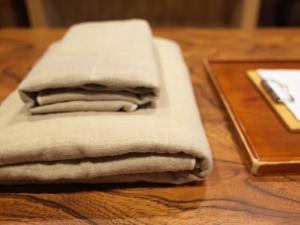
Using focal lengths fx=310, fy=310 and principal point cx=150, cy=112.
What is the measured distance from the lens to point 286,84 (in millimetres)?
552

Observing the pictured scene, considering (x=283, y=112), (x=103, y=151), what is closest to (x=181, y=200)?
(x=103, y=151)

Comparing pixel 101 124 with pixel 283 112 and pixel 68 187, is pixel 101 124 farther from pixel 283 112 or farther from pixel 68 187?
pixel 283 112

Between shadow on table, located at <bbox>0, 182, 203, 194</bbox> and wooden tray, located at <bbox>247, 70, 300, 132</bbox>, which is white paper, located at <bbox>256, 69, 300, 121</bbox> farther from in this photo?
shadow on table, located at <bbox>0, 182, 203, 194</bbox>

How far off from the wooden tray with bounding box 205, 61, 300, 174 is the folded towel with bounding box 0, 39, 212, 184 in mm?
85

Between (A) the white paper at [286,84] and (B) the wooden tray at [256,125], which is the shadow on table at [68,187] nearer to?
(B) the wooden tray at [256,125]

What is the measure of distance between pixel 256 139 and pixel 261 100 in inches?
4.7

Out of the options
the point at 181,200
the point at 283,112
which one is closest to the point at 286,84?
the point at 283,112

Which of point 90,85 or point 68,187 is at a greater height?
point 90,85

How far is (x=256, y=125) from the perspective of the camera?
18.4 inches

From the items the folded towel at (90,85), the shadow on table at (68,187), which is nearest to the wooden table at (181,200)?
the shadow on table at (68,187)

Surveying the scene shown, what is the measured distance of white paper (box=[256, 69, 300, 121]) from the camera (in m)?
0.49

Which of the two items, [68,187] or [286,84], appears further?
[286,84]

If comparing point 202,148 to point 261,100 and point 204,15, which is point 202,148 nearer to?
point 261,100

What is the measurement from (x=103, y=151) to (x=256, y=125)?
24 centimetres
